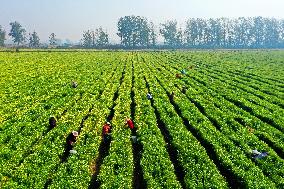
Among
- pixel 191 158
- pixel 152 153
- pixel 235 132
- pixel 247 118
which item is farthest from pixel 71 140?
pixel 247 118

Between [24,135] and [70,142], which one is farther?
[24,135]

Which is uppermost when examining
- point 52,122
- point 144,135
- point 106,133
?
point 52,122

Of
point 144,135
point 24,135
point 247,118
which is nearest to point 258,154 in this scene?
point 144,135

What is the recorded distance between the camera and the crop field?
17297 mm

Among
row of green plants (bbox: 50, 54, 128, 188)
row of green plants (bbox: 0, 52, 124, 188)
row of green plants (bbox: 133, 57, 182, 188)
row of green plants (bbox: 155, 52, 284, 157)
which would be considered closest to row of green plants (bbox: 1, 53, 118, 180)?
row of green plants (bbox: 0, 52, 124, 188)

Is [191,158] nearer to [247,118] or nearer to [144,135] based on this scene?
[144,135]

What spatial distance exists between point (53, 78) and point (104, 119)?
19.8 metres

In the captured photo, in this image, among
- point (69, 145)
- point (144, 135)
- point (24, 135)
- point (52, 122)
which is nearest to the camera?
point (69, 145)

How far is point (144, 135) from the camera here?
22859 millimetres

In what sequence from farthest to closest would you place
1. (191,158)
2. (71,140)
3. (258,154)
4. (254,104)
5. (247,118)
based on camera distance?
1. (254,104)
2. (247,118)
3. (71,140)
4. (258,154)
5. (191,158)

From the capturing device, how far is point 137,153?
815 inches

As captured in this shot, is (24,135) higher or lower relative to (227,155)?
higher

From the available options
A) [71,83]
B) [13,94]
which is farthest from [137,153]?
[71,83]

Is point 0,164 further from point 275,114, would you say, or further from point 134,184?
point 275,114
